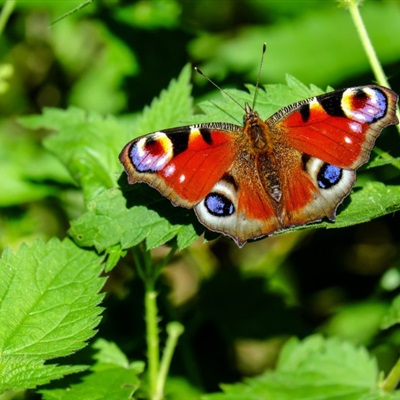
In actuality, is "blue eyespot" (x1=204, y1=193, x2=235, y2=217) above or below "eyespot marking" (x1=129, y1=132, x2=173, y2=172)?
below

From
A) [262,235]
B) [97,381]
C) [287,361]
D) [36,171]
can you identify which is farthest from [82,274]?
[36,171]

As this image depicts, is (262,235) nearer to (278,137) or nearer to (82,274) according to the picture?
(278,137)

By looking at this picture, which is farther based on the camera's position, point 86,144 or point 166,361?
point 86,144

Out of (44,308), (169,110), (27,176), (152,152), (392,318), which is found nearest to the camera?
(152,152)

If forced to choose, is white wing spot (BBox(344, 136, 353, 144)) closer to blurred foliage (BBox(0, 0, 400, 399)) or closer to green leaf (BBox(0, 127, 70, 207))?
blurred foliage (BBox(0, 0, 400, 399))

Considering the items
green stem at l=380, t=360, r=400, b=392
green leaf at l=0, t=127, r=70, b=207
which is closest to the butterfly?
green stem at l=380, t=360, r=400, b=392

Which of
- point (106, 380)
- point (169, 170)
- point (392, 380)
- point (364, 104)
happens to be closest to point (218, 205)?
point (169, 170)

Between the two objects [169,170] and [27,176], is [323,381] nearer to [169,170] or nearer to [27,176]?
[169,170]
